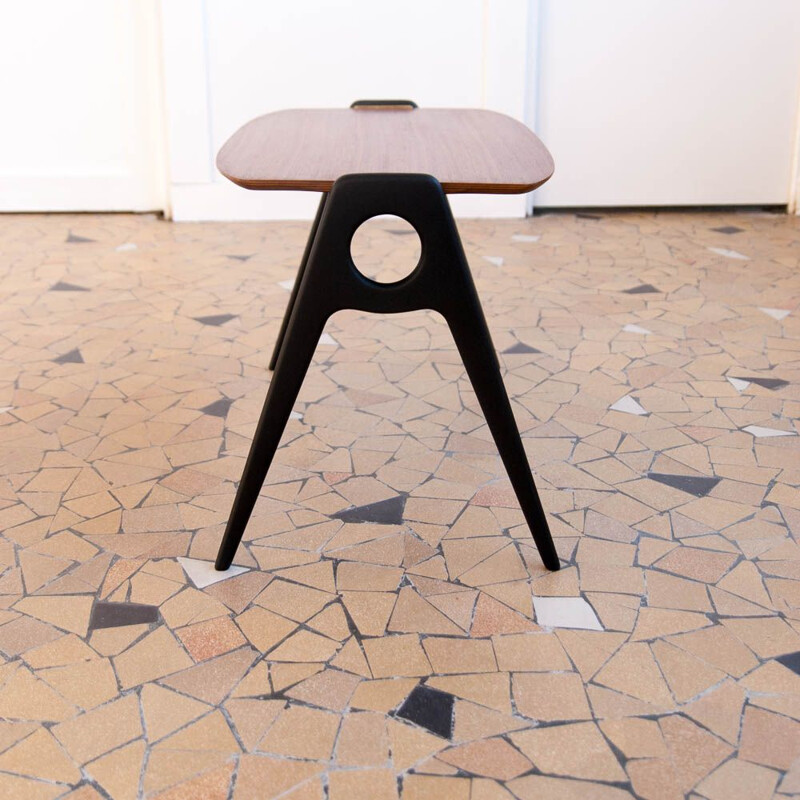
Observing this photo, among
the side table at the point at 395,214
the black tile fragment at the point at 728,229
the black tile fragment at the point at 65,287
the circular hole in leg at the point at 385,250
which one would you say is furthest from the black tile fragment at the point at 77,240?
the black tile fragment at the point at 728,229

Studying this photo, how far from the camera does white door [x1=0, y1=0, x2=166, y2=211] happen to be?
3441 millimetres

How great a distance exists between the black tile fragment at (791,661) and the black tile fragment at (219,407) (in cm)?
117

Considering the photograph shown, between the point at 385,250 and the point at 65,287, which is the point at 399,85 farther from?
the point at 65,287

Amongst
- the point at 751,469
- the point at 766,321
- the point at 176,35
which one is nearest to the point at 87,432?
the point at 751,469

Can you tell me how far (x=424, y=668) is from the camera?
1294 mm

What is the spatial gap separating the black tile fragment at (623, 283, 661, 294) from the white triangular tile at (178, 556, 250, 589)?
172 centimetres

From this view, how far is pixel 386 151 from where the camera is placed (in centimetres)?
148

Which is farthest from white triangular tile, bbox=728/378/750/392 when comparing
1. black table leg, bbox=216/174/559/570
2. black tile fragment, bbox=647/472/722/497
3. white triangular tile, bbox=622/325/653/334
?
black table leg, bbox=216/174/559/570

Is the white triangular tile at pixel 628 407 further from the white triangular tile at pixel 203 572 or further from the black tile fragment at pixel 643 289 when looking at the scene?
the white triangular tile at pixel 203 572

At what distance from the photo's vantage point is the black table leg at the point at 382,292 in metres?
1.28

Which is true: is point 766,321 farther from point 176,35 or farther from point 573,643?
point 176,35

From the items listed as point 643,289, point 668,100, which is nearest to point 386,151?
point 643,289

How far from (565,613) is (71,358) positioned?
4.70 feet

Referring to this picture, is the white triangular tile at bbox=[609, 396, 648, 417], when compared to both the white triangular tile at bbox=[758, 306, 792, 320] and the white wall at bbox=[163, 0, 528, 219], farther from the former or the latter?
the white wall at bbox=[163, 0, 528, 219]
